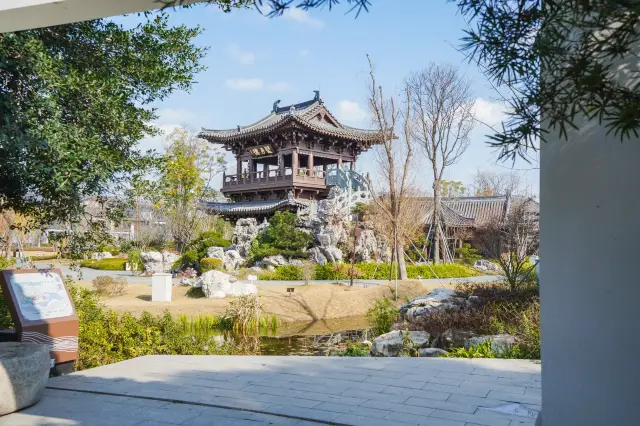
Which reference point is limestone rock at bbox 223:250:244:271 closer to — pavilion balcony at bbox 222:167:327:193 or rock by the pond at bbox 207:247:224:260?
rock by the pond at bbox 207:247:224:260

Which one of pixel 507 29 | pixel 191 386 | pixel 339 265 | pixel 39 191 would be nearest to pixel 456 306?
pixel 191 386

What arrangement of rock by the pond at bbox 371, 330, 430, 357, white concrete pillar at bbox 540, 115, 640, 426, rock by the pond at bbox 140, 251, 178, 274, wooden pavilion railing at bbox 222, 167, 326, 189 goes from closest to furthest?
white concrete pillar at bbox 540, 115, 640, 426 < rock by the pond at bbox 371, 330, 430, 357 < rock by the pond at bbox 140, 251, 178, 274 < wooden pavilion railing at bbox 222, 167, 326, 189

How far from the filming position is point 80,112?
4285 mm

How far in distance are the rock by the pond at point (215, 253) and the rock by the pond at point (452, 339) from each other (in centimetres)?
1534

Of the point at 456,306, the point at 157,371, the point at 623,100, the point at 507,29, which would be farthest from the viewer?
the point at 456,306

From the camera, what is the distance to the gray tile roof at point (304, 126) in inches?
1023

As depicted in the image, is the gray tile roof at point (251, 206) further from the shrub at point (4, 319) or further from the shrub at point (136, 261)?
the shrub at point (4, 319)

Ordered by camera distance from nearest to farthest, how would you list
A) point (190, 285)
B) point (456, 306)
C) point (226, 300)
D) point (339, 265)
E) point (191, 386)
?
point (191, 386) → point (456, 306) → point (226, 300) → point (190, 285) → point (339, 265)

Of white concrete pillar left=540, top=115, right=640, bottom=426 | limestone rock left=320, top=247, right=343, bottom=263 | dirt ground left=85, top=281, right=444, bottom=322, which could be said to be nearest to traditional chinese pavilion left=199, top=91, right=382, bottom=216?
limestone rock left=320, top=247, right=343, bottom=263

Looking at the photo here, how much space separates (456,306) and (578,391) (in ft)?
24.1

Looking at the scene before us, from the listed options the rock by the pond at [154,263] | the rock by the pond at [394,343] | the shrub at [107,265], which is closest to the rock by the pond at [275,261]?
the rock by the pond at [154,263]

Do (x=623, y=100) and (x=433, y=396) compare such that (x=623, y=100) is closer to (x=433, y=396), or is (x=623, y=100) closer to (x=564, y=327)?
(x=564, y=327)

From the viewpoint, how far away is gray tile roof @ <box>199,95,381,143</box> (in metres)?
26.0

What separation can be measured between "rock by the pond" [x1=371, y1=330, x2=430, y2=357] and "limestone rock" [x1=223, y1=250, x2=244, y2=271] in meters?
14.7
